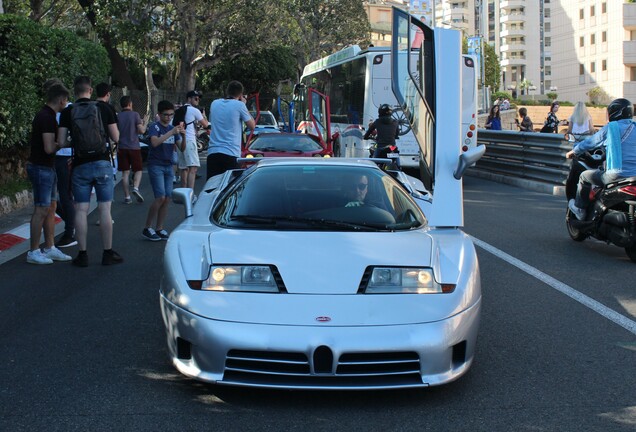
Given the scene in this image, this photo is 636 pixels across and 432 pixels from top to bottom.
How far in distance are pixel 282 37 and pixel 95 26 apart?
18006 mm

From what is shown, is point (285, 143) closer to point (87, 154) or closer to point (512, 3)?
point (87, 154)

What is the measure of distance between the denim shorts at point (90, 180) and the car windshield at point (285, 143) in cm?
656

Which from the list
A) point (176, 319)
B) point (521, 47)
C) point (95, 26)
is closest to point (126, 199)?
point (176, 319)

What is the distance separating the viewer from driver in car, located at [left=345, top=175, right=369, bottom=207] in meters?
5.63

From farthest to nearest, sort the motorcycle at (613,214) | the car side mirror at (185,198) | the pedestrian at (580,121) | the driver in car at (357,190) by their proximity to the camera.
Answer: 1. the pedestrian at (580,121)
2. the motorcycle at (613,214)
3. the car side mirror at (185,198)
4. the driver in car at (357,190)

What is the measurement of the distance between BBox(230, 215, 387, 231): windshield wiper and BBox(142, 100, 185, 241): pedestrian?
15.0 feet

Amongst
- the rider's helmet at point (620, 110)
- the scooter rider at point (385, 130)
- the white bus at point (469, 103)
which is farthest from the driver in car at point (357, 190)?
the white bus at point (469, 103)

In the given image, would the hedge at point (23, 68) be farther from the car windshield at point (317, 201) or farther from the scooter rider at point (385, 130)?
the car windshield at point (317, 201)

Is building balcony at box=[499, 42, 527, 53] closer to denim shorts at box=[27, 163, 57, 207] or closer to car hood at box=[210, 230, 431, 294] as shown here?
denim shorts at box=[27, 163, 57, 207]

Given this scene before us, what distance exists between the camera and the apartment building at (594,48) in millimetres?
81375

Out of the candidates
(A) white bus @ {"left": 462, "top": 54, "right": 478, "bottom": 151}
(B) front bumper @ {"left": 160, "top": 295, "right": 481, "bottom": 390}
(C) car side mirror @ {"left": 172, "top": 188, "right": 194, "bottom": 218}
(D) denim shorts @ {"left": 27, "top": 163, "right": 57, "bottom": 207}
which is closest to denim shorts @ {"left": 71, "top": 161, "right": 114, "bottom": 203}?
(D) denim shorts @ {"left": 27, "top": 163, "right": 57, "bottom": 207}

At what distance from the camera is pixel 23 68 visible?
13680 millimetres

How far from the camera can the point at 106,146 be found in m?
8.12

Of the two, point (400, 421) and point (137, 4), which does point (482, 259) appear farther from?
point (137, 4)
